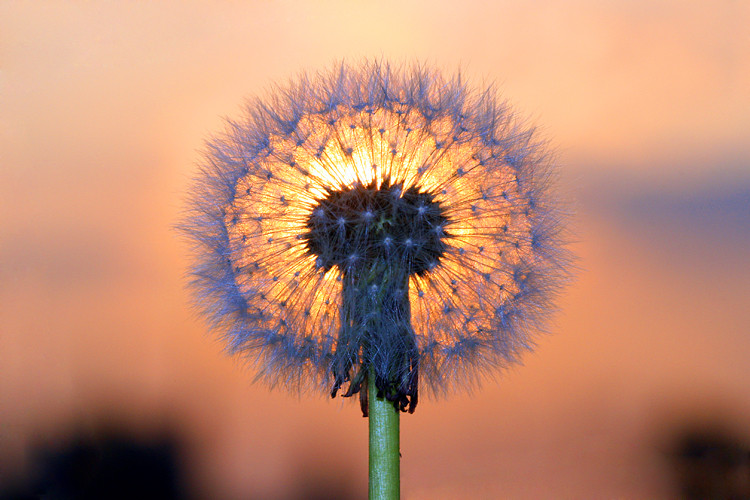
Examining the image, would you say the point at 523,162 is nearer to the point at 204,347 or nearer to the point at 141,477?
the point at 204,347

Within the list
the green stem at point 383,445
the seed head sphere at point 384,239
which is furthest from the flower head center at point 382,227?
the green stem at point 383,445

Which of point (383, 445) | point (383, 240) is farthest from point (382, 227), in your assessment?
point (383, 445)

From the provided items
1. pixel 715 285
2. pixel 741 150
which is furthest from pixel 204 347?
pixel 741 150

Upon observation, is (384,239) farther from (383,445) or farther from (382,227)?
(383,445)

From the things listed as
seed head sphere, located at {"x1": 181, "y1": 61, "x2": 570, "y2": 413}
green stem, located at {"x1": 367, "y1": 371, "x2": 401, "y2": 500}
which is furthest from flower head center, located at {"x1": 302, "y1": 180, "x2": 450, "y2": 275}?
green stem, located at {"x1": 367, "y1": 371, "x2": 401, "y2": 500}

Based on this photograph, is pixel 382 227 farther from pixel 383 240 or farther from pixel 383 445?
pixel 383 445

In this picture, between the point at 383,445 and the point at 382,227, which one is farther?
the point at 383,445

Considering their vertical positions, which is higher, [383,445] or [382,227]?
[382,227]
